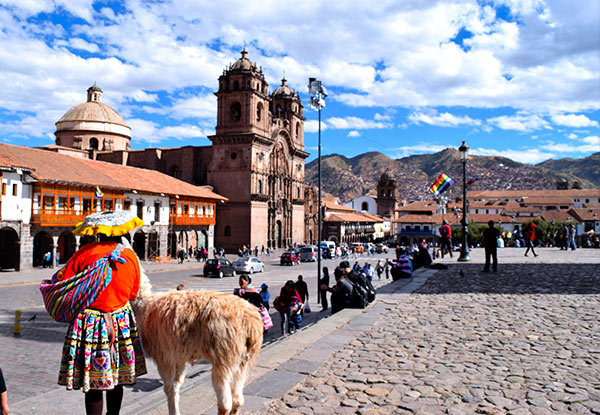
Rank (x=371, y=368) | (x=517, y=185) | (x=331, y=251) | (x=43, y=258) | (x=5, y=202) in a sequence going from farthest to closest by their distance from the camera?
(x=517, y=185)
(x=331, y=251)
(x=43, y=258)
(x=5, y=202)
(x=371, y=368)

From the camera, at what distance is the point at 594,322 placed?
715 cm

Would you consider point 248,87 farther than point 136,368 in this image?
Yes

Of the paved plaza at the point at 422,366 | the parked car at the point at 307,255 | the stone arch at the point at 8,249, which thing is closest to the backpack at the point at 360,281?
the paved plaza at the point at 422,366

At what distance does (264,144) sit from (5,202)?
3097cm

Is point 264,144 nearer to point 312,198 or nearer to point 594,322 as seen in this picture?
point 312,198

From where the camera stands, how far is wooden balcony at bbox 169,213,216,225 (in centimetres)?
3741

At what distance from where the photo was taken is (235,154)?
50.4 meters

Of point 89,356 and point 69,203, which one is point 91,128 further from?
point 89,356

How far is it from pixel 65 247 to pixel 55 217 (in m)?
4.73

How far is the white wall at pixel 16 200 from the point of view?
79.7ft

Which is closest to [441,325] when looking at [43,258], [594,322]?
[594,322]

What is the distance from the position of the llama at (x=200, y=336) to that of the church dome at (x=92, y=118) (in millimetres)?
55371

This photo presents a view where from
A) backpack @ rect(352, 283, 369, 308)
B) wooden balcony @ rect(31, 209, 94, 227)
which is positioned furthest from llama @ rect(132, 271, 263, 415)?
wooden balcony @ rect(31, 209, 94, 227)

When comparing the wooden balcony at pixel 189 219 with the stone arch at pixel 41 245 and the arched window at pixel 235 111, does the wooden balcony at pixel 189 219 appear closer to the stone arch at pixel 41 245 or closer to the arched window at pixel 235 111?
the stone arch at pixel 41 245
